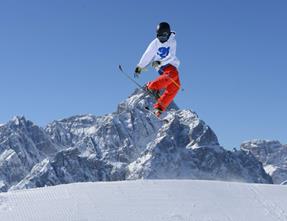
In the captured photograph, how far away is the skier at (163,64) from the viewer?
525 inches

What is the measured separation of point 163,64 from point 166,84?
1.74 feet

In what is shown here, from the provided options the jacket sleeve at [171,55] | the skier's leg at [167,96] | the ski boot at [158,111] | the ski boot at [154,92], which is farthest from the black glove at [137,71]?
the ski boot at [158,111]

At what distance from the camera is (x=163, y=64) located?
45.8ft

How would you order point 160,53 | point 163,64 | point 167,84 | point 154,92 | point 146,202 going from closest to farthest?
point 146,202, point 160,53, point 163,64, point 167,84, point 154,92

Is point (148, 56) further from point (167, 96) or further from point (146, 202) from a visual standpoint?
point (146, 202)

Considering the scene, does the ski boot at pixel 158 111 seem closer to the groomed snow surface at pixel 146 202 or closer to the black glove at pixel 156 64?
the black glove at pixel 156 64

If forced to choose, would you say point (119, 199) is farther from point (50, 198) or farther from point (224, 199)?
point (224, 199)

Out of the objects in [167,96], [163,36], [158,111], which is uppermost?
[163,36]

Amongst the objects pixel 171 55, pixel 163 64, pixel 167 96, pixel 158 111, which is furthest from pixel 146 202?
pixel 171 55

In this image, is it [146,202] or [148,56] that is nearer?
[146,202]

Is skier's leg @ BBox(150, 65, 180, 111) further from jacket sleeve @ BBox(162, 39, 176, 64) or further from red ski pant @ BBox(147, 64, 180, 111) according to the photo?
jacket sleeve @ BBox(162, 39, 176, 64)

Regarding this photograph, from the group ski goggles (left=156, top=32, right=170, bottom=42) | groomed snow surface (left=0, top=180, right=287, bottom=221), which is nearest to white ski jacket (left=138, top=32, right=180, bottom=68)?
ski goggles (left=156, top=32, right=170, bottom=42)

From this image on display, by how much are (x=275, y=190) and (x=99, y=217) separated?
16.2 feet

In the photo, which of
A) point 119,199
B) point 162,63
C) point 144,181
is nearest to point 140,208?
point 119,199
